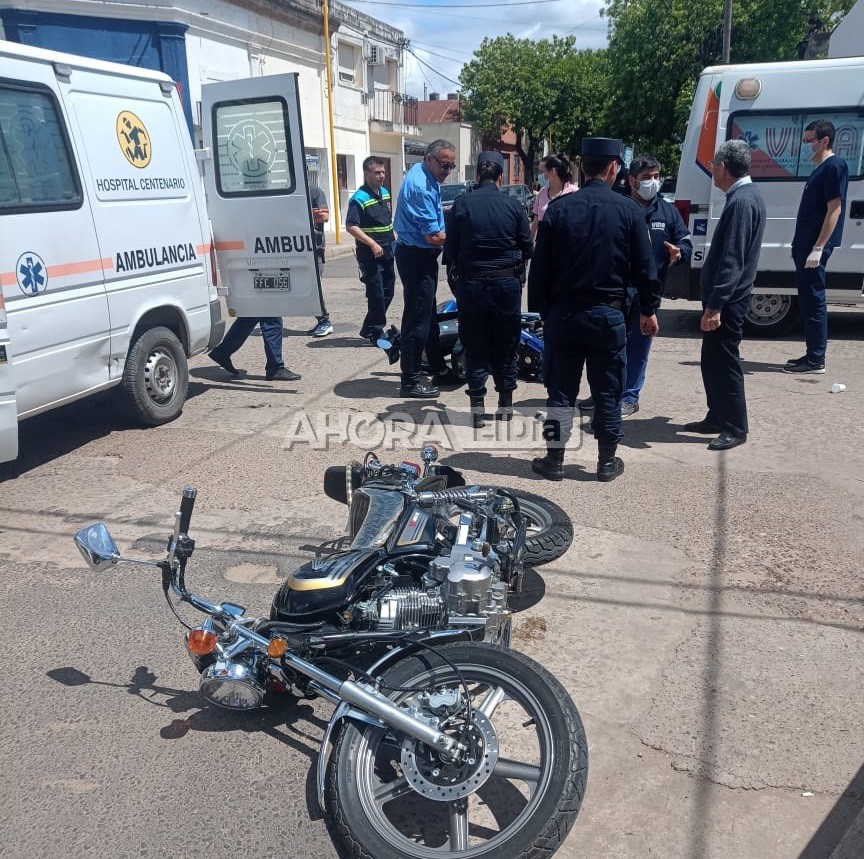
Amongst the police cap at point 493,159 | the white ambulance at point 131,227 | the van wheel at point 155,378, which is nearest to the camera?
the white ambulance at point 131,227

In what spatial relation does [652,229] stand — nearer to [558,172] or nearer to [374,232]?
[558,172]

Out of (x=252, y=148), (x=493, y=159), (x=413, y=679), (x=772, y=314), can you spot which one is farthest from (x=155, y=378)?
(x=772, y=314)

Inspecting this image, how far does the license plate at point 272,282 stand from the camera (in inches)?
278

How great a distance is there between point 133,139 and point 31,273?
5.12 ft

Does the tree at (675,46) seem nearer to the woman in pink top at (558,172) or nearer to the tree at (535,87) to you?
the tree at (535,87)

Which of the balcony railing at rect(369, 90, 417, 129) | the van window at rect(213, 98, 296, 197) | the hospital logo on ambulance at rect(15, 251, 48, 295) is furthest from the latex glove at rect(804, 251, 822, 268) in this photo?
the balcony railing at rect(369, 90, 417, 129)

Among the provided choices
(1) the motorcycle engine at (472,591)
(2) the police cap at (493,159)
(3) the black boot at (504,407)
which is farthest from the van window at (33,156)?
(1) the motorcycle engine at (472,591)

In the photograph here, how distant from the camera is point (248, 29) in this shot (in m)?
19.8

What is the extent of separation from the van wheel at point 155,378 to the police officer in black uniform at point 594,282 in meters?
2.99

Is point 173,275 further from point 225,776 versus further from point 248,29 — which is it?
point 248,29

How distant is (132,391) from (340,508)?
2212 mm

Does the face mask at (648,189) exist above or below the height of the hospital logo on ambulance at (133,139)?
below

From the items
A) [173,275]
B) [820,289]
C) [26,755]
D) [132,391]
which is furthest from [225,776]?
[820,289]

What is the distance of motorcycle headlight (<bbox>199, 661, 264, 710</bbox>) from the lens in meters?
2.63
